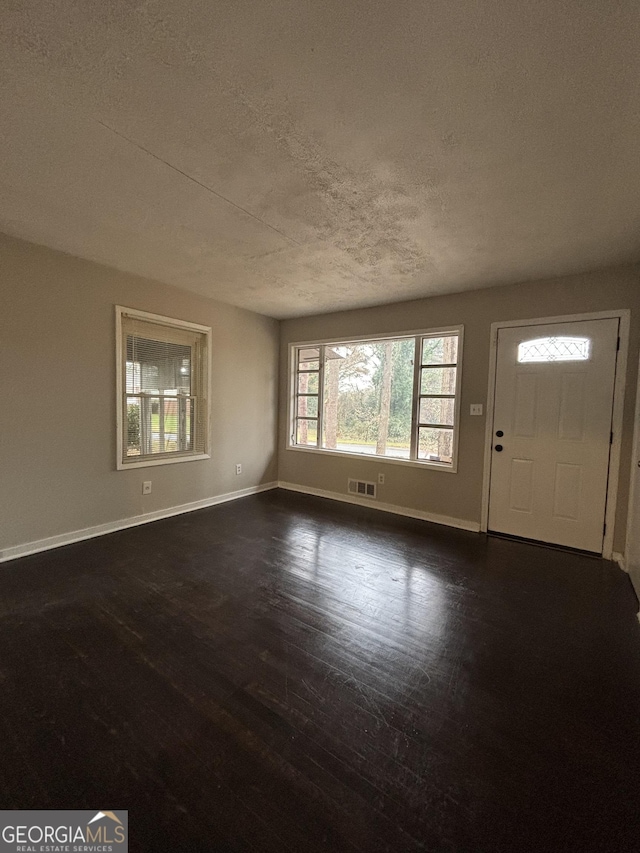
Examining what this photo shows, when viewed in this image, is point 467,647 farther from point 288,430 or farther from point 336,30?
point 288,430

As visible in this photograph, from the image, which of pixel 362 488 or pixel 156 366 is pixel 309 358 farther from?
A: pixel 156 366

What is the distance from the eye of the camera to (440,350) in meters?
4.12

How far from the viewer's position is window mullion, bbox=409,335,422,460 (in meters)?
4.22

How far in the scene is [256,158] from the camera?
1786mm

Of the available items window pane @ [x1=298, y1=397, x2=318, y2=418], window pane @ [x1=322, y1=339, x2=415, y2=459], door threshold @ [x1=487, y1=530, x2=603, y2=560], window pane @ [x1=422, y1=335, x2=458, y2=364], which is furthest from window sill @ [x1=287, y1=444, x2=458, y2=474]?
window pane @ [x1=422, y1=335, x2=458, y2=364]

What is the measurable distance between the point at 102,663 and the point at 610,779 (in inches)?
86.8

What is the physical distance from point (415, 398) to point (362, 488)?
1.38 m

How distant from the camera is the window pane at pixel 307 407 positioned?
523 centimetres

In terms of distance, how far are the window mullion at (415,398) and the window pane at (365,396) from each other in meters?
0.33

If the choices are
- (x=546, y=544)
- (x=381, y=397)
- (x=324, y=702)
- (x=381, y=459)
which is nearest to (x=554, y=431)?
(x=546, y=544)

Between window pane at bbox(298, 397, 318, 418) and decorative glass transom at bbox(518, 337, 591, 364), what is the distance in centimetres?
272

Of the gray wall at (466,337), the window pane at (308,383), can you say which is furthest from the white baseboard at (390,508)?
the window pane at (308,383)

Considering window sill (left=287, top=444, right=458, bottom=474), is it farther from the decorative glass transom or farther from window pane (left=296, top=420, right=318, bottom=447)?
the decorative glass transom

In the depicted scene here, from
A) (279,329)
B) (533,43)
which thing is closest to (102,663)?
(533,43)
